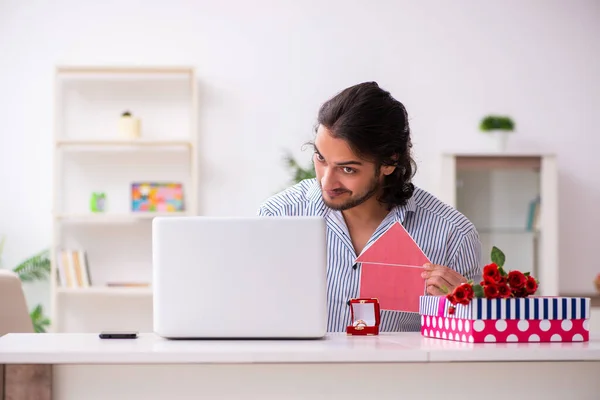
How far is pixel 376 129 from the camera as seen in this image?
8.05ft

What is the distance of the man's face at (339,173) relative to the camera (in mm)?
2387

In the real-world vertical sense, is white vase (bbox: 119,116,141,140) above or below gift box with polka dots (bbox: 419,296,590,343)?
above

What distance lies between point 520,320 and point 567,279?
399 centimetres

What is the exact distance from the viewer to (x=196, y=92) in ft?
17.1

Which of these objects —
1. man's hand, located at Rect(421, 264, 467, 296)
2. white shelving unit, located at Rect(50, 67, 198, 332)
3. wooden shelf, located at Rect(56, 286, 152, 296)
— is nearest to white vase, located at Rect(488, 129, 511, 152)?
white shelving unit, located at Rect(50, 67, 198, 332)

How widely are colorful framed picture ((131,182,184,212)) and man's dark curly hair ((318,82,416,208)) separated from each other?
9.38 ft

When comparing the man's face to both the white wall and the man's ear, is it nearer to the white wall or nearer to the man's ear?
the man's ear

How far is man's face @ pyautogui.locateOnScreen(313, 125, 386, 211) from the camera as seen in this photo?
2387mm

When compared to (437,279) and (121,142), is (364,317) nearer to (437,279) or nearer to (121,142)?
(437,279)

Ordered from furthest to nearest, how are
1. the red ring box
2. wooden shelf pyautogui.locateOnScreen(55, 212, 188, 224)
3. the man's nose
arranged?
wooden shelf pyautogui.locateOnScreen(55, 212, 188, 224), the man's nose, the red ring box

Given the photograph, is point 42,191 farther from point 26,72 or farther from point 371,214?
point 371,214

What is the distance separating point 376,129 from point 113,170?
3.21m

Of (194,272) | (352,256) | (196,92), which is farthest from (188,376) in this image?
(196,92)

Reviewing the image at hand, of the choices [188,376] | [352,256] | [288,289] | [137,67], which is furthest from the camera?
[137,67]
